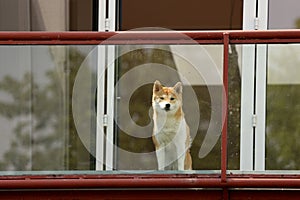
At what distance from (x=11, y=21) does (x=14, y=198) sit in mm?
2413

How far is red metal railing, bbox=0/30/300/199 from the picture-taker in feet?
14.0

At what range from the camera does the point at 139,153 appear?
4551mm

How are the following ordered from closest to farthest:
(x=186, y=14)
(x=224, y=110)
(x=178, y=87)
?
1. (x=224, y=110)
2. (x=178, y=87)
3. (x=186, y=14)

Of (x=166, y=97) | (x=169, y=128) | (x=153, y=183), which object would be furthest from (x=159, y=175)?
(x=166, y=97)

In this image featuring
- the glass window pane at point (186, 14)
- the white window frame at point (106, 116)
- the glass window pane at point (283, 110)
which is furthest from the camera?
the glass window pane at point (186, 14)

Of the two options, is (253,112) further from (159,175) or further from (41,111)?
(41,111)

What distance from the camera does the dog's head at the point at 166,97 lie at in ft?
14.8

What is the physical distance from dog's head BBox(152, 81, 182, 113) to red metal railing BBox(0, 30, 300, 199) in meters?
0.37

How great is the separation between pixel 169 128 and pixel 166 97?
241 millimetres

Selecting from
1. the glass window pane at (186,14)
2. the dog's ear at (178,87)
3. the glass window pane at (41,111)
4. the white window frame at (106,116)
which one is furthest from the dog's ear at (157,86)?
the glass window pane at (186,14)

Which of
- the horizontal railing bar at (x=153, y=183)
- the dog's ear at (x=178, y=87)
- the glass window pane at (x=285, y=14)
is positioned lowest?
the horizontal railing bar at (x=153, y=183)

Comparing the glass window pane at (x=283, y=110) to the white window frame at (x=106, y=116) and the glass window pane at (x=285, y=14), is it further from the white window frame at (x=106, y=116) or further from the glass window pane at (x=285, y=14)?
the glass window pane at (x=285, y=14)

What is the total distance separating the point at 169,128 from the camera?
15.0 ft

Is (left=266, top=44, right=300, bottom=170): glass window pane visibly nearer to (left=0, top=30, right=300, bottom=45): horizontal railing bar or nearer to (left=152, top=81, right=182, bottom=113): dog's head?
(left=0, top=30, right=300, bottom=45): horizontal railing bar
